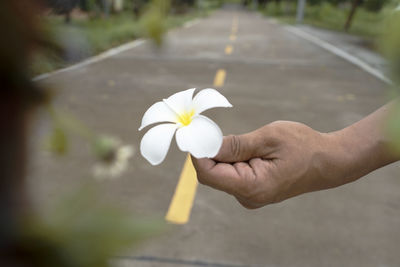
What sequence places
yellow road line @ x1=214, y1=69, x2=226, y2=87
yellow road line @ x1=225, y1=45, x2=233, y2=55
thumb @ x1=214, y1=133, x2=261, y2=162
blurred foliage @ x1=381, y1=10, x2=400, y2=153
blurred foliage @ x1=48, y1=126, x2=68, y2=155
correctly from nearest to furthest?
blurred foliage @ x1=381, y1=10, x2=400, y2=153
blurred foliage @ x1=48, y1=126, x2=68, y2=155
thumb @ x1=214, y1=133, x2=261, y2=162
yellow road line @ x1=214, y1=69, x2=226, y2=87
yellow road line @ x1=225, y1=45, x2=233, y2=55

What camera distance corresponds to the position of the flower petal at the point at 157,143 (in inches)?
12.5

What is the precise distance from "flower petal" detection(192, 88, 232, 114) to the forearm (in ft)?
1.25

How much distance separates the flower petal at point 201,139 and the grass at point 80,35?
8cm

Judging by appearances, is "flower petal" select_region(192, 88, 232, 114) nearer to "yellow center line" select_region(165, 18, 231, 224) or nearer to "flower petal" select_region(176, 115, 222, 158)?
"flower petal" select_region(176, 115, 222, 158)

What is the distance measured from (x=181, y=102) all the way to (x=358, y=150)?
444mm

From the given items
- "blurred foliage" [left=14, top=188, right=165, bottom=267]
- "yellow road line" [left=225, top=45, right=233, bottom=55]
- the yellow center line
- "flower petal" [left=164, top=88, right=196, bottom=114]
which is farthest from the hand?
"yellow road line" [left=225, top=45, right=233, bottom=55]

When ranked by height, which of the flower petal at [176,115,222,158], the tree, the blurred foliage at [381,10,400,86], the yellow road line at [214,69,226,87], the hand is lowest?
the yellow road line at [214,69,226,87]

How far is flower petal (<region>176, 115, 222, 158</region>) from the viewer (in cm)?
30

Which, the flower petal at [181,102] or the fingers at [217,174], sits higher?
the flower petal at [181,102]

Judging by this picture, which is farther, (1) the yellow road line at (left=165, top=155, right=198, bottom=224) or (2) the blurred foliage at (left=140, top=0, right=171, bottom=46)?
(1) the yellow road line at (left=165, top=155, right=198, bottom=224)

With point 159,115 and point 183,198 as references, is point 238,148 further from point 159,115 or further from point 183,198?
point 183,198

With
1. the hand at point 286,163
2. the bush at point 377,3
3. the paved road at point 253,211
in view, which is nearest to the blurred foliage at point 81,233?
the paved road at point 253,211

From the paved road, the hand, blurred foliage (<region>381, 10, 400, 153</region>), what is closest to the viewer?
blurred foliage (<region>381, 10, 400, 153</region>)

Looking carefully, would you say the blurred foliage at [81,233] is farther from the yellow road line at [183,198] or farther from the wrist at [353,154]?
the yellow road line at [183,198]
